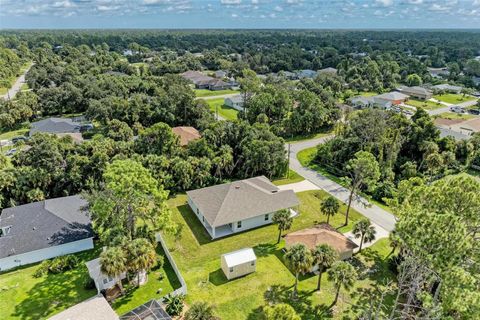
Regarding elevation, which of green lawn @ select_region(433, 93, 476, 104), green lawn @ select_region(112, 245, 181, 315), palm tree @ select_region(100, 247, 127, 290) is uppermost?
palm tree @ select_region(100, 247, 127, 290)

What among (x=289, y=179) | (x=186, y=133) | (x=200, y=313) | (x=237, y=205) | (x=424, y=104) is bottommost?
(x=424, y=104)

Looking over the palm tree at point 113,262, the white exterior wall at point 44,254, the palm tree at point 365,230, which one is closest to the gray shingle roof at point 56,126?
the white exterior wall at point 44,254

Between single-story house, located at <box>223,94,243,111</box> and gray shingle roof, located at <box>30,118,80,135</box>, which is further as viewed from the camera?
single-story house, located at <box>223,94,243,111</box>

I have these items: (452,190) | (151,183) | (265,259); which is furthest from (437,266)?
(151,183)

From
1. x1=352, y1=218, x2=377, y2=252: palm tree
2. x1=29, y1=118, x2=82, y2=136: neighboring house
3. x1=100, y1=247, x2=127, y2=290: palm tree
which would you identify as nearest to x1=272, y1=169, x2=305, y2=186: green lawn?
x1=352, y1=218, x2=377, y2=252: palm tree

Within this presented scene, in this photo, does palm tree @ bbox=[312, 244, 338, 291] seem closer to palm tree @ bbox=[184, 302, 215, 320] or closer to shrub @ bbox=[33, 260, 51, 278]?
palm tree @ bbox=[184, 302, 215, 320]

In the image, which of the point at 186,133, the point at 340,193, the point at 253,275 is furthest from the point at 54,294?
the point at 186,133

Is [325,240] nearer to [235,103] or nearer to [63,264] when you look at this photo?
[63,264]
